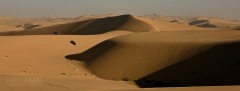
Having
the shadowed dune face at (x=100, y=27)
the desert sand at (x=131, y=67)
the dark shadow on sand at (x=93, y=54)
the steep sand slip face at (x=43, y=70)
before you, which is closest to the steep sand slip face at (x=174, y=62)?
the desert sand at (x=131, y=67)

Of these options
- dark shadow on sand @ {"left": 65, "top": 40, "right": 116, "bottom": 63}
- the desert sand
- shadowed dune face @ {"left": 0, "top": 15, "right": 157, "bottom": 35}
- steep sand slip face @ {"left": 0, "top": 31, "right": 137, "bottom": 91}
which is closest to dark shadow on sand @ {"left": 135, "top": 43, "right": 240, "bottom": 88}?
the desert sand

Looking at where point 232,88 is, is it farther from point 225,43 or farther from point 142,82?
point 225,43

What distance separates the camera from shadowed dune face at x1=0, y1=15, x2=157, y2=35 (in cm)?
5869

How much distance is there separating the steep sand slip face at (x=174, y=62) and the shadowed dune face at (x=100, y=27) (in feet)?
116

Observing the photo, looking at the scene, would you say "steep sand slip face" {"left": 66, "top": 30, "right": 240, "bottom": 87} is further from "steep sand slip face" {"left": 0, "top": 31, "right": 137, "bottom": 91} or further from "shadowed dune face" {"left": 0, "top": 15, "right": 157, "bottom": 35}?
"shadowed dune face" {"left": 0, "top": 15, "right": 157, "bottom": 35}

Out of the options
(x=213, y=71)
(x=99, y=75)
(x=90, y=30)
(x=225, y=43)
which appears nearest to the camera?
(x=213, y=71)

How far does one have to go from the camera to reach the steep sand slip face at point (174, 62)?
13.3m

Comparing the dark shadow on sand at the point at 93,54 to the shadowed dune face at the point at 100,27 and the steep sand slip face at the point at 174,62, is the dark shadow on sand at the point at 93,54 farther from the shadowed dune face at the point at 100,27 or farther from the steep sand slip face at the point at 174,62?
the shadowed dune face at the point at 100,27

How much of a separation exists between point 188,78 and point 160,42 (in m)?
7.97

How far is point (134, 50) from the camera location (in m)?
21.1

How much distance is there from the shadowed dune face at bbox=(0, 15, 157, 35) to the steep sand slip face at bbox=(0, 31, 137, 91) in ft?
86.7

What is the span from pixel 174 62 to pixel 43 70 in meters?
6.32

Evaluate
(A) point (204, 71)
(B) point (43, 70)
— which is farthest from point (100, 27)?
(A) point (204, 71)

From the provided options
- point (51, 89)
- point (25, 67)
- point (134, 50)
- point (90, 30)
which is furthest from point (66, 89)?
point (90, 30)
